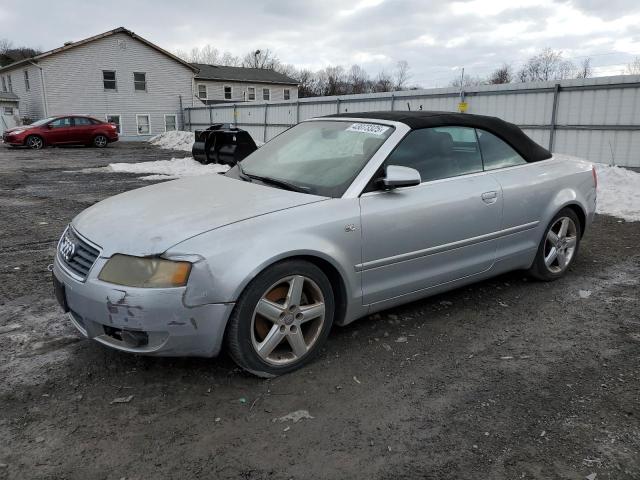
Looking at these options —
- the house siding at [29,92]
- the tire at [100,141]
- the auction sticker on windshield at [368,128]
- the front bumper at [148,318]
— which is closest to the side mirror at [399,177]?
the auction sticker on windshield at [368,128]

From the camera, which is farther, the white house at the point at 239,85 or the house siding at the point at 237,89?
the house siding at the point at 237,89

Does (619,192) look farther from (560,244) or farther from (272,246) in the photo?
(272,246)

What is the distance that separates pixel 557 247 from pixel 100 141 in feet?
84.4

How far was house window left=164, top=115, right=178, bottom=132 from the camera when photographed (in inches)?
1373

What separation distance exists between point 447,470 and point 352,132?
251 cm

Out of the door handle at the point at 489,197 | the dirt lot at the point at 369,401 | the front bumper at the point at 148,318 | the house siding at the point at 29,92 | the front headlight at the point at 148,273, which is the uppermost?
the house siding at the point at 29,92

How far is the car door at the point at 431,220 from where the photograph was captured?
3395 mm

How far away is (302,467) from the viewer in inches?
90.7

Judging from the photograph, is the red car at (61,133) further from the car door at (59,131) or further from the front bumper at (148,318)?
the front bumper at (148,318)

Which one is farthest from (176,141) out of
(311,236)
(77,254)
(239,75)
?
(311,236)

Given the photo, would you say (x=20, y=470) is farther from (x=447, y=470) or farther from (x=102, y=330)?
(x=447, y=470)

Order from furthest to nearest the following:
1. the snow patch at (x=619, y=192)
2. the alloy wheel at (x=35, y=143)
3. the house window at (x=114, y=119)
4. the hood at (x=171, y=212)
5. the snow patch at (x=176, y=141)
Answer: the house window at (x=114, y=119) < the snow patch at (x=176, y=141) < the alloy wheel at (x=35, y=143) < the snow patch at (x=619, y=192) < the hood at (x=171, y=212)

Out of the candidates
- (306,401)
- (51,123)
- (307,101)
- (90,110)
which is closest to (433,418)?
(306,401)

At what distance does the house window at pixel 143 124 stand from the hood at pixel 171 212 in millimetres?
32824
